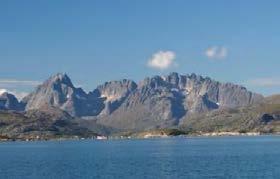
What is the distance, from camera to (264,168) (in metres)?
178

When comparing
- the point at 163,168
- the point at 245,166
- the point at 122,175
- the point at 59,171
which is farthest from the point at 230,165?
the point at 59,171

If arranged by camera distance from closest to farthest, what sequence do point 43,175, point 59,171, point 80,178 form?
point 80,178 < point 43,175 < point 59,171

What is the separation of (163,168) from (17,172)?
4456 cm

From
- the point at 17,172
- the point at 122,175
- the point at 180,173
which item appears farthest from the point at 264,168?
the point at 17,172

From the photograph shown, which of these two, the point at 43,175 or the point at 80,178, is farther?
the point at 43,175

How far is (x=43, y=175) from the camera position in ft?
574

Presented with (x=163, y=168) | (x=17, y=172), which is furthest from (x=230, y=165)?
(x=17, y=172)

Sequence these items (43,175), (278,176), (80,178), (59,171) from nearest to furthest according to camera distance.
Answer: (278,176)
(80,178)
(43,175)
(59,171)

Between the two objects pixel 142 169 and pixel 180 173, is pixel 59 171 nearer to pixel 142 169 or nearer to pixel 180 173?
pixel 142 169

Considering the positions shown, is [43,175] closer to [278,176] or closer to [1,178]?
[1,178]

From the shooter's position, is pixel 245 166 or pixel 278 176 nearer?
pixel 278 176

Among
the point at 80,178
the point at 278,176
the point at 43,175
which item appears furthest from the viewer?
the point at 43,175

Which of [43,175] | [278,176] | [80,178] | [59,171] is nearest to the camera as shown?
[278,176]

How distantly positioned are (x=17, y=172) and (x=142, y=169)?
1497 inches
